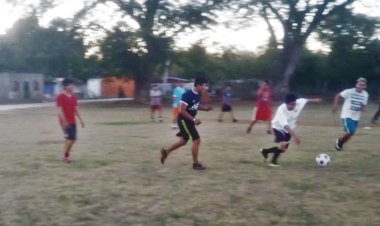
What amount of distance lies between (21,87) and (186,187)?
45293 mm

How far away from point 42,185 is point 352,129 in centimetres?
659

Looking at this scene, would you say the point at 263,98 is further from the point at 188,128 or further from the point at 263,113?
the point at 188,128

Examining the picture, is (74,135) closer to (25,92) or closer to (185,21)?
(185,21)

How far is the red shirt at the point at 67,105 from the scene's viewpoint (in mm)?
9938

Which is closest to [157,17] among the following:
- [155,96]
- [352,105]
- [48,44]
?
[48,44]

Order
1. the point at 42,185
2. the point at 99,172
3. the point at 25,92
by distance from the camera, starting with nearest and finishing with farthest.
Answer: the point at 42,185
the point at 99,172
the point at 25,92

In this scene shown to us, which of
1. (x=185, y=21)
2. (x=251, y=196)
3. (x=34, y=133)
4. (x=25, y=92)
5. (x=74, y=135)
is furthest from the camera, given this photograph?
(x=25, y=92)

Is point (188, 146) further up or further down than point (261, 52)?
further down

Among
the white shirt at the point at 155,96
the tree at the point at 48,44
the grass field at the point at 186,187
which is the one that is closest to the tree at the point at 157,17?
the tree at the point at 48,44

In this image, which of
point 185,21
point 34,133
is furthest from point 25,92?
point 34,133

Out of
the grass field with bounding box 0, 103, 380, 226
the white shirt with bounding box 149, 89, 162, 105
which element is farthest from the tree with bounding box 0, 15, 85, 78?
the grass field with bounding box 0, 103, 380, 226

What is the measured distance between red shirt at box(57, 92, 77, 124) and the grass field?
87 centimetres

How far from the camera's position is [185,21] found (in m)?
35.2

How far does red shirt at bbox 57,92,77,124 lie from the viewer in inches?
391
